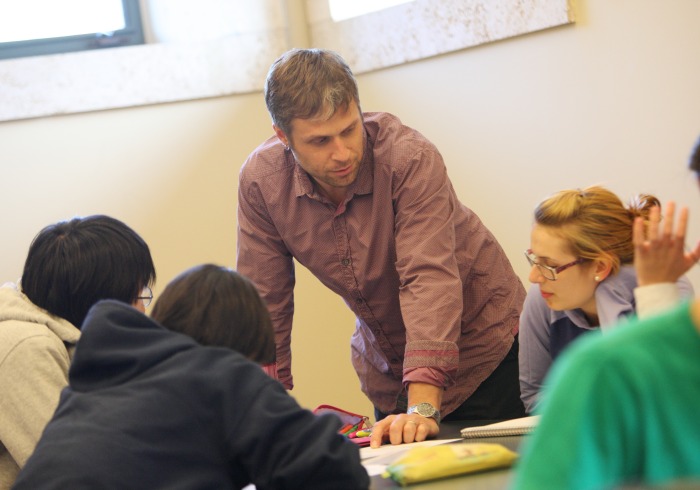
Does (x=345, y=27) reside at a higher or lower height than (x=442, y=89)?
higher

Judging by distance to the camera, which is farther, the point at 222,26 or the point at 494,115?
the point at 222,26

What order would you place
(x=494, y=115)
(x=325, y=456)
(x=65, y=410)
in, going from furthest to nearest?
(x=494, y=115) → (x=65, y=410) → (x=325, y=456)

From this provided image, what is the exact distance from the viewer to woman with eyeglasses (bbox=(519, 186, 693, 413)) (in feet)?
7.18

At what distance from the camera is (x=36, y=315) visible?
2.10m

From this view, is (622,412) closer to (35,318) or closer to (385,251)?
(35,318)

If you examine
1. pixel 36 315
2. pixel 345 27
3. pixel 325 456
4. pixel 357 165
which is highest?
pixel 345 27

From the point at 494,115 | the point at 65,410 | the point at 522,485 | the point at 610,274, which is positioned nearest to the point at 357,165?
the point at 610,274

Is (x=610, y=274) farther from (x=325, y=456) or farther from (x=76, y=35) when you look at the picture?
(x=76, y=35)

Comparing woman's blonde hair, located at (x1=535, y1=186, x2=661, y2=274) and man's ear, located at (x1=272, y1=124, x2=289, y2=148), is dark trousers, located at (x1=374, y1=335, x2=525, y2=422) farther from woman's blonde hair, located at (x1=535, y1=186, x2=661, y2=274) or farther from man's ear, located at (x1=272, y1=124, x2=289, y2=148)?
man's ear, located at (x1=272, y1=124, x2=289, y2=148)

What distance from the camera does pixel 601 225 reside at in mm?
2229

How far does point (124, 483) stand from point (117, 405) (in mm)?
116

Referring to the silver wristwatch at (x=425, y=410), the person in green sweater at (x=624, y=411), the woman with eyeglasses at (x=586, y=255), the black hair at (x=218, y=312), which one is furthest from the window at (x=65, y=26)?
the person in green sweater at (x=624, y=411)

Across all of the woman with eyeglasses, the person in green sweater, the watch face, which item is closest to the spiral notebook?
the watch face

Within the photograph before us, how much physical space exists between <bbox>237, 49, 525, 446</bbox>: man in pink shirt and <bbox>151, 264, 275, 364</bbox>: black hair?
2.19 ft
